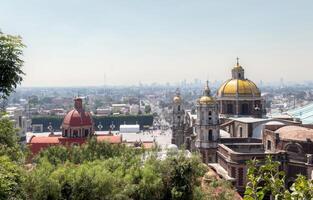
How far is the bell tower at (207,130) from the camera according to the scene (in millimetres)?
38969

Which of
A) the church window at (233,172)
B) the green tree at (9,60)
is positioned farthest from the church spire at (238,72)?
the green tree at (9,60)

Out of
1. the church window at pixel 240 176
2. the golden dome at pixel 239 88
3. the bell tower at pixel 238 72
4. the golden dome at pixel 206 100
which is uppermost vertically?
the bell tower at pixel 238 72

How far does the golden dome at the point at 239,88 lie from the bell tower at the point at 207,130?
6.50 metres

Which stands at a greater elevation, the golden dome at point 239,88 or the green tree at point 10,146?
the golden dome at point 239,88

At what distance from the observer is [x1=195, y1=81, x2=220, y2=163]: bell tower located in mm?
38969

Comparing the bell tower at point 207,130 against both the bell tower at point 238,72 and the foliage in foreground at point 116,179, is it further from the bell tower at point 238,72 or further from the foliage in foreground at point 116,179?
the foliage in foreground at point 116,179

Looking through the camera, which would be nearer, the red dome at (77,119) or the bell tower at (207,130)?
the bell tower at (207,130)

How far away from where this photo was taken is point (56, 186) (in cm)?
2069

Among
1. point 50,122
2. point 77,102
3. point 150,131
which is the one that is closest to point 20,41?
point 77,102

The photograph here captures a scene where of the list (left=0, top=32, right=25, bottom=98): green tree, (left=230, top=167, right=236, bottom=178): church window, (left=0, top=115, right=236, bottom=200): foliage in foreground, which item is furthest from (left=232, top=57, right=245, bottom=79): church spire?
→ (left=0, top=32, right=25, bottom=98): green tree

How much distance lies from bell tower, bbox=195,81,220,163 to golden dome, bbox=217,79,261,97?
6.50 m

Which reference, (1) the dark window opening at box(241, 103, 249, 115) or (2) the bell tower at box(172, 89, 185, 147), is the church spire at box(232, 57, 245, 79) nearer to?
(1) the dark window opening at box(241, 103, 249, 115)

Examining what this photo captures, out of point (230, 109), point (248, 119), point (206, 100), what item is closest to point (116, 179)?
point (206, 100)

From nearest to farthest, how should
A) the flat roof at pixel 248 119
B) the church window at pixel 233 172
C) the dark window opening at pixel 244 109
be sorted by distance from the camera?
the church window at pixel 233 172 < the flat roof at pixel 248 119 < the dark window opening at pixel 244 109
